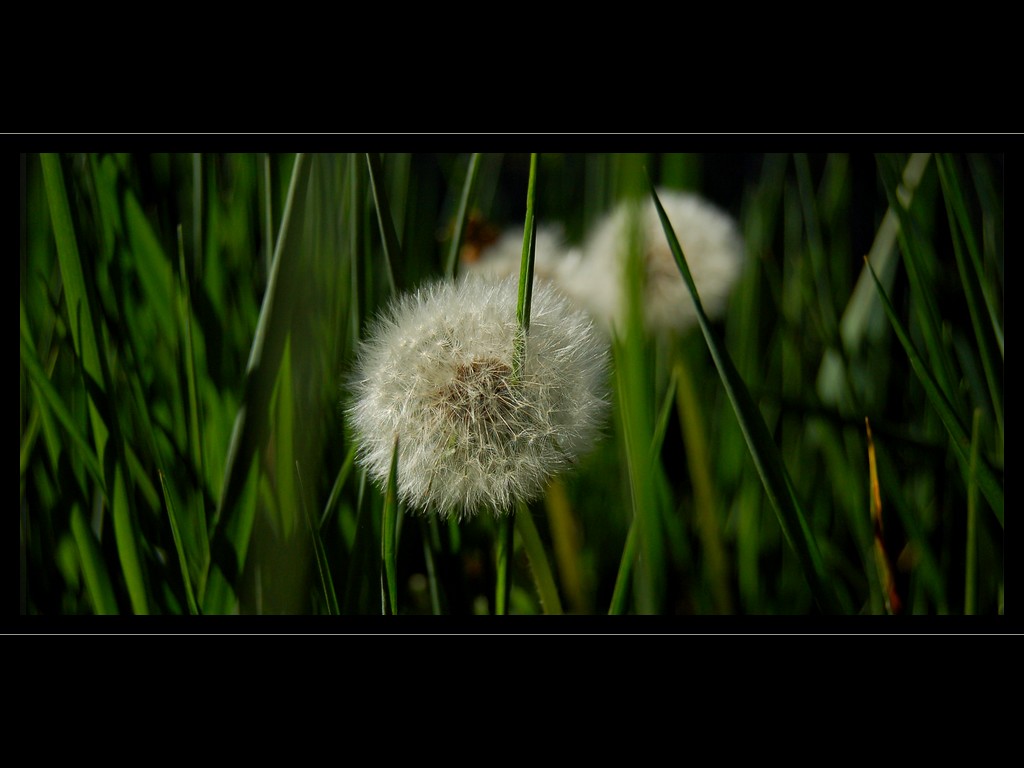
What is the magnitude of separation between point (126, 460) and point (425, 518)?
1.26ft

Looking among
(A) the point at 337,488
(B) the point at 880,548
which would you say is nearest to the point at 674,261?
(B) the point at 880,548

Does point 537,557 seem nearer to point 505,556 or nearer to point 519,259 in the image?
point 505,556

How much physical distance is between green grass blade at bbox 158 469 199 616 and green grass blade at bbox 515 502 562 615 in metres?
0.38

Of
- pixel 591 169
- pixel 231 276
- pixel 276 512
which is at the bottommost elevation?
pixel 276 512

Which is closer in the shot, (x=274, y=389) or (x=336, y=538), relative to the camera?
(x=274, y=389)

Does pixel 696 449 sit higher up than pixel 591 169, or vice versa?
pixel 591 169

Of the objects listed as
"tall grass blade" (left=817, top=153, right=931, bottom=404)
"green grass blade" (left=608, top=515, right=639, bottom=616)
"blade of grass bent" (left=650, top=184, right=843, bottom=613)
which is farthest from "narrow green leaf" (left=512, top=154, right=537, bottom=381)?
"tall grass blade" (left=817, top=153, right=931, bottom=404)

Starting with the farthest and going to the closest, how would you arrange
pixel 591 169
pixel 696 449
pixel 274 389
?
pixel 591 169 → pixel 696 449 → pixel 274 389

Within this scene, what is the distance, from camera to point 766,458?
0.69 m

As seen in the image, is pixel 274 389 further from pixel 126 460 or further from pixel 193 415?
pixel 126 460

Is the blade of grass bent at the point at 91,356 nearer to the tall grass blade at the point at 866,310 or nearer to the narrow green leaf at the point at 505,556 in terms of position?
the narrow green leaf at the point at 505,556

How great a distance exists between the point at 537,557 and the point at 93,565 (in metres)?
0.55
